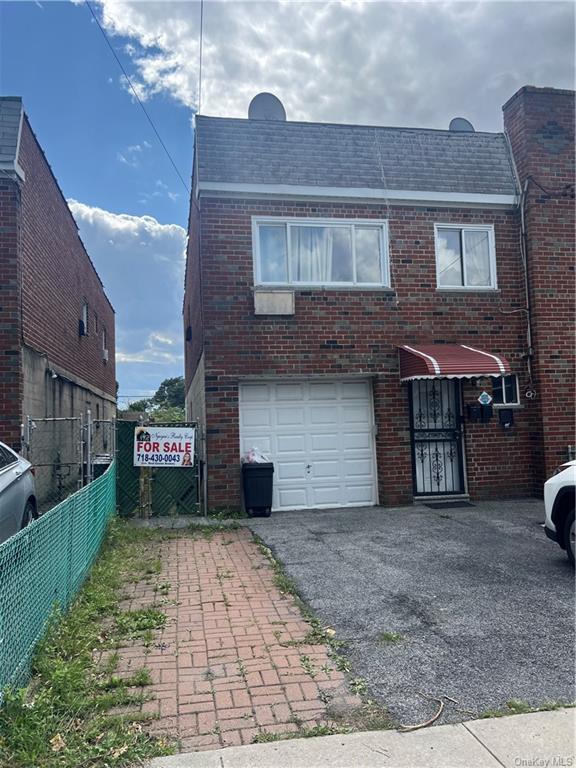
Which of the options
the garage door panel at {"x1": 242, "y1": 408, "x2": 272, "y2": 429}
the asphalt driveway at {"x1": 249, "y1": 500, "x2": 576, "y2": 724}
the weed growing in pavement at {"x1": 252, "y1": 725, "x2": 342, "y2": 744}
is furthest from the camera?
the garage door panel at {"x1": 242, "y1": 408, "x2": 272, "y2": 429}

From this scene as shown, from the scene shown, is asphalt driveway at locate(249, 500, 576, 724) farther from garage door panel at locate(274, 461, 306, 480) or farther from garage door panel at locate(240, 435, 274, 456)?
garage door panel at locate(240, 435, 274, 456)

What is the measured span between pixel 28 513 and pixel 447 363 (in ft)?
22.1

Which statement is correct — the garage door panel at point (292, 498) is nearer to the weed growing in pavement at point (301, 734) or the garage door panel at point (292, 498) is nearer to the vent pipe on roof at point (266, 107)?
the weed growing in pavement at point (301, 734)

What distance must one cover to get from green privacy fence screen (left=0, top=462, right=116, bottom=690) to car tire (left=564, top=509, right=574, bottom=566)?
16.2 ft

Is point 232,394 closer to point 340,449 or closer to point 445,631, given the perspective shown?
point 340,449

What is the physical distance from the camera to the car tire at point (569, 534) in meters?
6.01

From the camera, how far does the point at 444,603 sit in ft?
17.0

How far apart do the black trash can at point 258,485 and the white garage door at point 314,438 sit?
0.57 metres

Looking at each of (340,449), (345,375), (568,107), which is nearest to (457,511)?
(340,449)

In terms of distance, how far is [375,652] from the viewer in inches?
165

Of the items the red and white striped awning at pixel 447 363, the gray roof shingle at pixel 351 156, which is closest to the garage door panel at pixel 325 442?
the red and white striped awning at pixel 447 363

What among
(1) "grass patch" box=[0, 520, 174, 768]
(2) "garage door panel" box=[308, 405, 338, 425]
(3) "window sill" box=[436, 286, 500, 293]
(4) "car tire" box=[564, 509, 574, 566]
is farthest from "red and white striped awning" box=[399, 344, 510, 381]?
(1) "grass patch" box=[0, 520, 174, 768]

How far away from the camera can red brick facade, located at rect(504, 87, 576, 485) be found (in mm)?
11031

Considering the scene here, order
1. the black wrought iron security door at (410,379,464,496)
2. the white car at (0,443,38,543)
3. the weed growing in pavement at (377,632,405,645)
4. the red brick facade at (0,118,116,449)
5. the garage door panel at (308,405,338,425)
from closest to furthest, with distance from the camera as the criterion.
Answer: the weed growing in pavement at (377,632,405,645)
the white car at (0,443,38,543)
the red brick facade at (0,118,116,449)
the garage door panel at (308,405,338,425)
the black wrought iron security door at (410,379,464,496)
